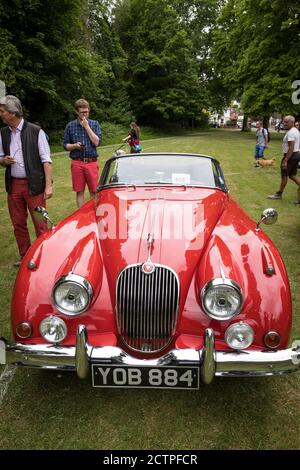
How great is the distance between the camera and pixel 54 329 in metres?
2.47

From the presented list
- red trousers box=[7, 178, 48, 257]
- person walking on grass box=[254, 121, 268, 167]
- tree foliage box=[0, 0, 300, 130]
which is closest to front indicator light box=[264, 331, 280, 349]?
red trousers box=[7, 178, 48, 257]

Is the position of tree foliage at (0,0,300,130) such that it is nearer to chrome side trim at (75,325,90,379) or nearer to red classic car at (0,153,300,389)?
red classic car at (0,153,300,389)

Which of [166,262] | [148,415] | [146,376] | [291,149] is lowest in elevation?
[148,415]

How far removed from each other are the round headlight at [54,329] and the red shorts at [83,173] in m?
3.72

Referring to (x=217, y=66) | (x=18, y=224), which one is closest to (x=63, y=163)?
(x=18, y=224)

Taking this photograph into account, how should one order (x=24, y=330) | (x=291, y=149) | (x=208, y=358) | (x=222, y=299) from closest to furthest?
(x=208, y=358) < (x=222, y=299) < (x=24, y=330) < (x=291, y=149)

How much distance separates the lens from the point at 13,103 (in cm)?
400

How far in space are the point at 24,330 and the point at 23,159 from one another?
7.88 feet

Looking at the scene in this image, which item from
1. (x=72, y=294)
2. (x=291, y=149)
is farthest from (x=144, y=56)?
(x=72, y=294)

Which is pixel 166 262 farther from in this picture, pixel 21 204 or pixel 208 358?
pixel 21 204

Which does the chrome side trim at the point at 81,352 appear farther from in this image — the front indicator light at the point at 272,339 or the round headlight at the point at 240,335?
the front indicator light at the point at 272,339

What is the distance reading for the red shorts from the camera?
5.86 meters

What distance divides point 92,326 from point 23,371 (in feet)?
2.98

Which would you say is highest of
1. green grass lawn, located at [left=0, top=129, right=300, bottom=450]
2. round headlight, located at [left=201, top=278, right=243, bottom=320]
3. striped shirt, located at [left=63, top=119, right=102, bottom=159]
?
striped shirt, located at [left=63, top=119, right=102, bottom=159]
